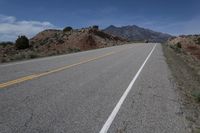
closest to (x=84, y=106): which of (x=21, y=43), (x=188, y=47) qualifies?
(x=21, y=43)

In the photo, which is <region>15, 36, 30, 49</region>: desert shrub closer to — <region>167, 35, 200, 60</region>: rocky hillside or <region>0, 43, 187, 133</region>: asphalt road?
<region>167, 35, 200, 60</region>: rocky hillside

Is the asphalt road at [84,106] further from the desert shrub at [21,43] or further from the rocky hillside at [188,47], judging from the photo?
the desert shrub at [21,43]

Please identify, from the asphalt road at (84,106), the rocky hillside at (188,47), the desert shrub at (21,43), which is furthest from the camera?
the desert shrub at (21,43)

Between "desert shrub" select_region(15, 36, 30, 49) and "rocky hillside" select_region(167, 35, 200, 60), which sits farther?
"desert shrub" select_region(15, 36, 30, 49)

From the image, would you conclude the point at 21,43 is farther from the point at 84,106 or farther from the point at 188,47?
the point at 84,106

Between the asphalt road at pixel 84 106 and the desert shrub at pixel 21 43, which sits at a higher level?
the asphalt road at pixel 84 106

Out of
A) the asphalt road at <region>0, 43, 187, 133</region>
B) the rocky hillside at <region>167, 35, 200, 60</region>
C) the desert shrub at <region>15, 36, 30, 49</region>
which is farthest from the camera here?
the desert shrub at <region>15, 36, 30, 49</region>

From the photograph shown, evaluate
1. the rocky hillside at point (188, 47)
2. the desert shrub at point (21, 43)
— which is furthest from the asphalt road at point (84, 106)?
the desert shrub at point (21, 43)

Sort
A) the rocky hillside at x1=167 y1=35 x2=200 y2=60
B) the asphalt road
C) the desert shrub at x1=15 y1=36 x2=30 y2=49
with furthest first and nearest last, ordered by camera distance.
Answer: the desert shrub at x1=15 y1=36 x2=30 y2=49 < the rocky hillside at x1=167 y1=35 x2=200 y2=60 < the asphalt road

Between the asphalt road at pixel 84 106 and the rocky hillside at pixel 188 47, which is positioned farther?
the rocky hillside at pixel 188 47

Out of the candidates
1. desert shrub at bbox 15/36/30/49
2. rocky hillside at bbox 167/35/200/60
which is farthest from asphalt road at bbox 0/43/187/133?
desert shrub at bbox 15/36/30/49

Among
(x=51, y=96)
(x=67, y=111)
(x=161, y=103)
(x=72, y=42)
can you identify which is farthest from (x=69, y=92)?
(x=72, y=42)

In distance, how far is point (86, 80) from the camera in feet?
33.5

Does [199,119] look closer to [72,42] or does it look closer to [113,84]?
[113,84]
